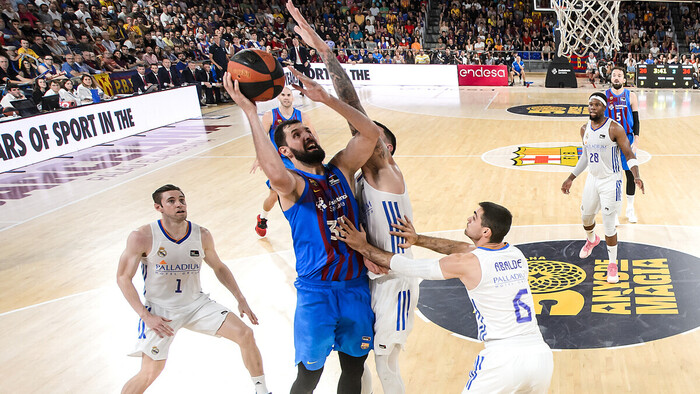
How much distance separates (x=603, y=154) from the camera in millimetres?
6426

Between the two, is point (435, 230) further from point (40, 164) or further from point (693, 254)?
point (40, 164)

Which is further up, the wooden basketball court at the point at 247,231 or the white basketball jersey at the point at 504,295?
the white basketball jersey at the point at 504,295

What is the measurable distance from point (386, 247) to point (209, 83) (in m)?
19.4

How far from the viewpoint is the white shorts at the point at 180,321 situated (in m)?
4.27

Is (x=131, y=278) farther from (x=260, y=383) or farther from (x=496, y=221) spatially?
(x=496, y=221)

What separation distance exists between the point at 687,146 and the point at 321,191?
36.6 ft

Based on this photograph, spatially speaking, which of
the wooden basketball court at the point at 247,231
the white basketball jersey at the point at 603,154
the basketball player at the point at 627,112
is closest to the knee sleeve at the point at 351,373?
the wooden basketball court at the point at 247,231

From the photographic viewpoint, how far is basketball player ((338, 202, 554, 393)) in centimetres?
335

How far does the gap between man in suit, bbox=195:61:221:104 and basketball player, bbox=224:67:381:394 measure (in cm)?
1915

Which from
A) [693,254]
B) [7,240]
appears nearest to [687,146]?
[693,254]

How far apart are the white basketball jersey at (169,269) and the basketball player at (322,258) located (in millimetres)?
1082

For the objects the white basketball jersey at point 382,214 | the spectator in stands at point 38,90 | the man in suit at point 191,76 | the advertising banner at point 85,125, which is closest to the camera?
the white basketball jersey at point 382,214

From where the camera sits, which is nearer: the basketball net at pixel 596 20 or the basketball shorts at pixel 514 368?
the basketball shorts at pixel 514 368

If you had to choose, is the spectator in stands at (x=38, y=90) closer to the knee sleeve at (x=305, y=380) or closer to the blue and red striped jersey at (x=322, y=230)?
the blue and red striped jersey at (x=322, y=230)
